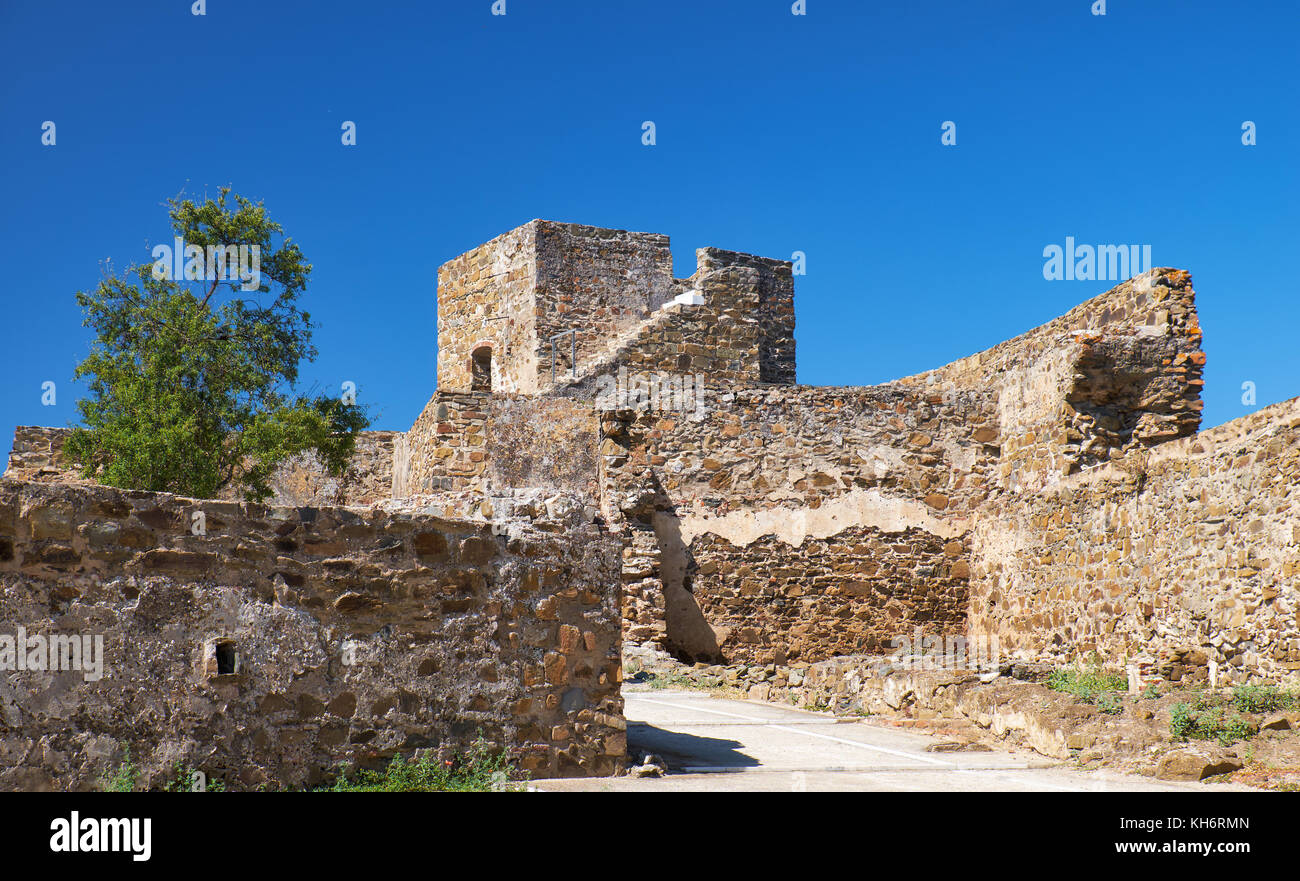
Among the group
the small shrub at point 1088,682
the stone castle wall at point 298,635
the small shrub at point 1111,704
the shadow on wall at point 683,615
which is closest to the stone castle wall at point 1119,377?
the small shrub at point 1088,682

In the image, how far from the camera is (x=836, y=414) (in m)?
14.0

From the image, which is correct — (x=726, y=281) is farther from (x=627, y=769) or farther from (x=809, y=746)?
(x=627, y=769)

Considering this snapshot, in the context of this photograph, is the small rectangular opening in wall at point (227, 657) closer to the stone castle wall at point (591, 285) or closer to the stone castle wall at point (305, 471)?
the stone castle wall at point (305, 471)

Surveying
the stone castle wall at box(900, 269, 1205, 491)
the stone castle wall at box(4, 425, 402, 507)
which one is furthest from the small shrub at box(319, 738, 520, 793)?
the stone castle wall at box(4, 425, 402, 507)

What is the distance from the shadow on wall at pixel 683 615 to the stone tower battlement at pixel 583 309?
571 centimetres

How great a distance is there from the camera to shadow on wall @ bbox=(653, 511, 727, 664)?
1323cm

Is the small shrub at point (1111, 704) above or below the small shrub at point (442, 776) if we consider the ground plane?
below

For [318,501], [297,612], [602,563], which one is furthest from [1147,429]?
[318,501]

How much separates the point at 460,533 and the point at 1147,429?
859 centimetres

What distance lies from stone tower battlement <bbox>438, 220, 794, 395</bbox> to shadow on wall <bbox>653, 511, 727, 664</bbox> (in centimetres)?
571

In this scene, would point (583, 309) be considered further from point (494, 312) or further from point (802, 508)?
point (802, 508)

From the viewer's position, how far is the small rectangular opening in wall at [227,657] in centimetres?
505

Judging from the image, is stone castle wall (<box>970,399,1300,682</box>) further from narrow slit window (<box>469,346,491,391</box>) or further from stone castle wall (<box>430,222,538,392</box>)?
narrow slit window (<box>469,346,491,391</box>)
